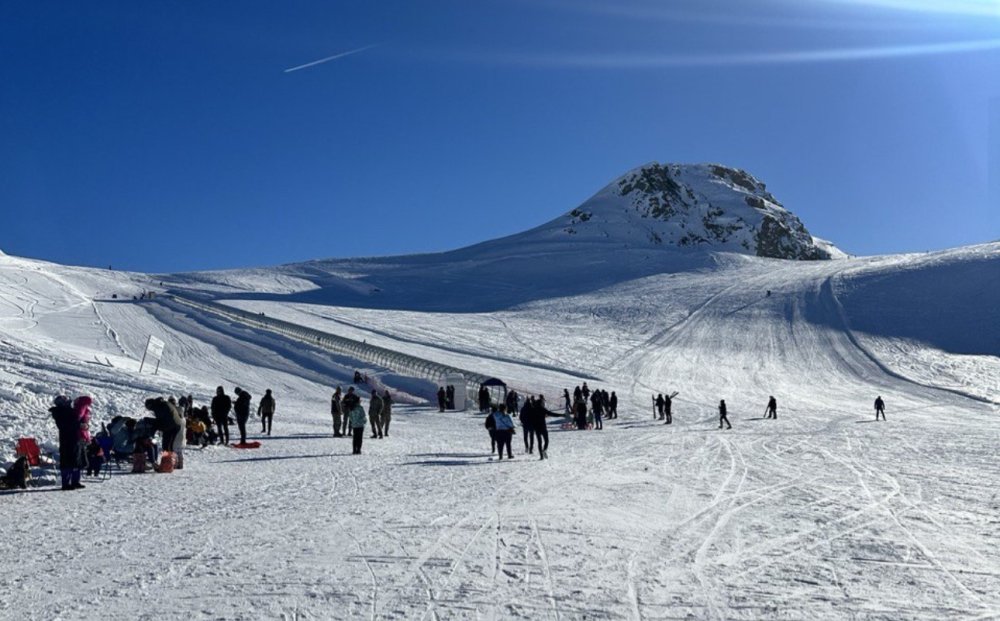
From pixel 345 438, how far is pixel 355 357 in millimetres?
19596

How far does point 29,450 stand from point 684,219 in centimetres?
16297

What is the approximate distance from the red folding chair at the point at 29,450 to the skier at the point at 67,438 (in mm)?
759

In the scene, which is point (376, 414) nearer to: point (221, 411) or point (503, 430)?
point (221, 411)

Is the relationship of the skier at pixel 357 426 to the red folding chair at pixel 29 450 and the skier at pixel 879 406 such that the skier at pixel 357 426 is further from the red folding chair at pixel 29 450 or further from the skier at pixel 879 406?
the skier at pixel 879 406

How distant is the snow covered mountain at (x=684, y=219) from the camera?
146m

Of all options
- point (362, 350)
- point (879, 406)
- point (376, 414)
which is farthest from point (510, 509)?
point (362, 350)

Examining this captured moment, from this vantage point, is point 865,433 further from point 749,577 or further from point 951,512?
point 749,577

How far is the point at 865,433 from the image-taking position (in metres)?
23.0

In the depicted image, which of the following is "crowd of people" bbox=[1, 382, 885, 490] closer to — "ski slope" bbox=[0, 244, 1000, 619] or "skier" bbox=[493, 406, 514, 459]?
"skier" bbox=[493, 406, 514, 459]

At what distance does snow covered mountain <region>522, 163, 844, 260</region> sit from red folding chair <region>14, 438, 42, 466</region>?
121285mm

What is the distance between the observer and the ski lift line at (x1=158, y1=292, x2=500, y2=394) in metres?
36.0

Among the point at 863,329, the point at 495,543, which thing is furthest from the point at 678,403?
the point at 863,329

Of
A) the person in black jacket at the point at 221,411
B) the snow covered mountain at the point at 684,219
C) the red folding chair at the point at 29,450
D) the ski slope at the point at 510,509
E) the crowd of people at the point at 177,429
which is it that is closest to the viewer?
the ski slope at the point at 510,509

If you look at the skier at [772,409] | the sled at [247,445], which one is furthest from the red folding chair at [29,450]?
the skier at [772,409]
